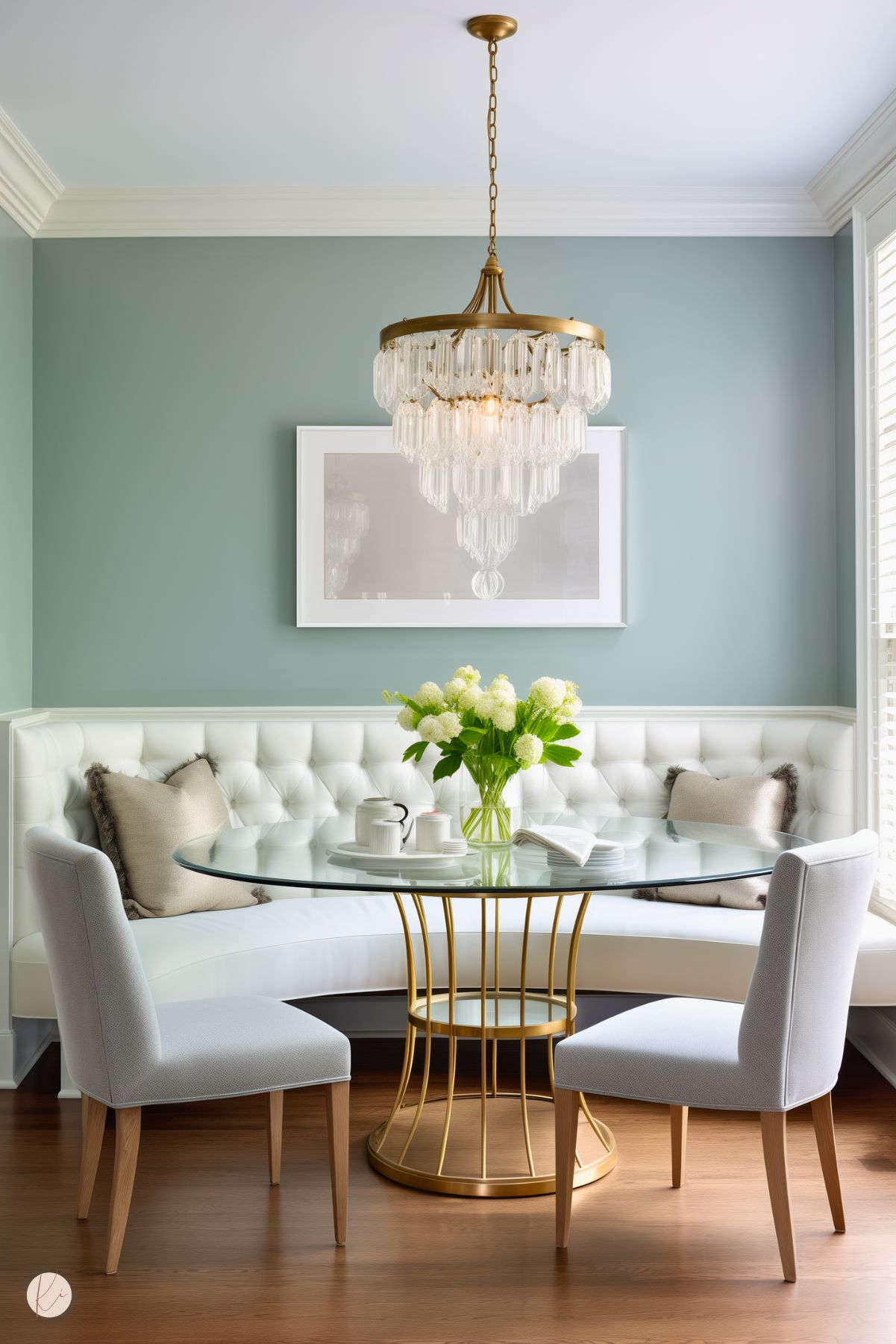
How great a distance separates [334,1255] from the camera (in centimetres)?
244

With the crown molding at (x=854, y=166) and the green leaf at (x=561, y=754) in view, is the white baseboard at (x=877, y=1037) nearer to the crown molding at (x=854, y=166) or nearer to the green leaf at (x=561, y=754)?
the green leaf at (x=561, y=754)

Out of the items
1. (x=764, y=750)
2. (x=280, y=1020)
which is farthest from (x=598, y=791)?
(x=280, y=1020)

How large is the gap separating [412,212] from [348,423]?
0.76 meters

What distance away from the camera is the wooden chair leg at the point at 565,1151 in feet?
7.89

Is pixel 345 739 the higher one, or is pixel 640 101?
pixel 640 101

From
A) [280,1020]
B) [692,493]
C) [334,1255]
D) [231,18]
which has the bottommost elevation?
[334,1255]

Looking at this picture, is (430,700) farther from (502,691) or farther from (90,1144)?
(90,1144)

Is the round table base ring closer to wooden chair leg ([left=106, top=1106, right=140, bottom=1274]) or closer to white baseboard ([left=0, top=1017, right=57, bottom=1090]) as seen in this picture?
wooden chair leg ([left=106, top=1106, right=140, bottom=1274])

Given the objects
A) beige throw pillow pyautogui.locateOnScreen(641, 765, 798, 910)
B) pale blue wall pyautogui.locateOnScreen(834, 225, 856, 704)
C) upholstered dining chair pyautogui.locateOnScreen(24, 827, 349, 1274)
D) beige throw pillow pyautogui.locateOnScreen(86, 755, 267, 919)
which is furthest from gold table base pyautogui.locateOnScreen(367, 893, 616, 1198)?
→ pale blue wall pyautogui.locateOnScreen(834, 225, 856, 704)

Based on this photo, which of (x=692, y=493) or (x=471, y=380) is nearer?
(x=471, y=380)

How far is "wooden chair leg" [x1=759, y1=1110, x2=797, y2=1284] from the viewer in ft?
7.48

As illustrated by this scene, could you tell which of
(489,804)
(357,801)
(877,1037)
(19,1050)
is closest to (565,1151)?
(489,804)

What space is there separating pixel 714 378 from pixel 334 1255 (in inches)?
121

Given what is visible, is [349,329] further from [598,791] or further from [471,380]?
[598,791]
